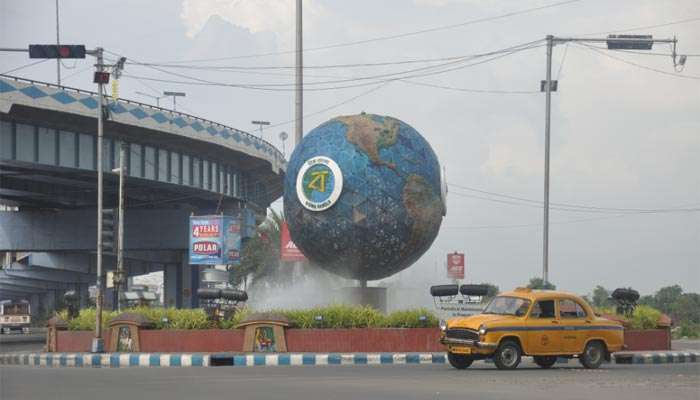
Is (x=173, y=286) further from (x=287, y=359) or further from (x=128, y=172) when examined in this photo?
(x=287, y=359)

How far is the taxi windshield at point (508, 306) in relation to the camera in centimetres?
2227

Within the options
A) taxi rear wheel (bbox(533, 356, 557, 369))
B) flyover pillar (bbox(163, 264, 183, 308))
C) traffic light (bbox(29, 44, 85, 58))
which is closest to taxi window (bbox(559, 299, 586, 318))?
taxi rear wheel (bbox(533, 356, 557, 369))

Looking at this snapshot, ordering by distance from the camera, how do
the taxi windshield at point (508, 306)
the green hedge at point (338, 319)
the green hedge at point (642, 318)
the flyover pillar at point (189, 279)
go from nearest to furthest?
the taxi windshield at point (508, 306) → the green hedge at point (338, 319) → the green hedge at point (642, 318) → the flyover pillar at point (189, 279)

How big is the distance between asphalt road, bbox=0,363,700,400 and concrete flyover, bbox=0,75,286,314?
27.2 meters

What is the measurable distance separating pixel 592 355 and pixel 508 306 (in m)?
2.06

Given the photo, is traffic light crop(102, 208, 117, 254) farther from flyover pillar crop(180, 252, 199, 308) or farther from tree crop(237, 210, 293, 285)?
flyover pillar crop(180, 252, 199, 308)

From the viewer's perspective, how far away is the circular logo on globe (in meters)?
29.0

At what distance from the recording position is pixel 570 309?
2278 centimetres

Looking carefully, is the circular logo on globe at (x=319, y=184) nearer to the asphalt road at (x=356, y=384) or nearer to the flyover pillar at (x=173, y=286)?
the asphalt road at (x=356, y=384)

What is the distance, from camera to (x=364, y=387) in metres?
17.0

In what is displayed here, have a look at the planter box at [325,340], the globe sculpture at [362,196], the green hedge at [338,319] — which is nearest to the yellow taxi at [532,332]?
the planter box at [325,340]

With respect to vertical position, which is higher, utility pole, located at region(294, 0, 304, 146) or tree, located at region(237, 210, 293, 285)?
utility pole, located at region(294, 0, 304, 146)

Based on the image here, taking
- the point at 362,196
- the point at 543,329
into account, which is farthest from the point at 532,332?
the point at 362,196

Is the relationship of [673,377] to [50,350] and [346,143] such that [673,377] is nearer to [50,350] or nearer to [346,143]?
[346,143]
